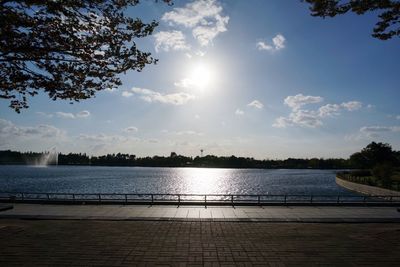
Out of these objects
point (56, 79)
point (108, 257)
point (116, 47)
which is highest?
point (116, 47)

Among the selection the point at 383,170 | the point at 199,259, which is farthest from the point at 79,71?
the point at 383,170

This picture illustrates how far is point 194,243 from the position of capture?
11719 millimetres

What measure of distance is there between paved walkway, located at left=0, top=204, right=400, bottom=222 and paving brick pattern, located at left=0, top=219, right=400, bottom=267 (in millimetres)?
1006

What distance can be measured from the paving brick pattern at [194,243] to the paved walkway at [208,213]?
101 centimetres

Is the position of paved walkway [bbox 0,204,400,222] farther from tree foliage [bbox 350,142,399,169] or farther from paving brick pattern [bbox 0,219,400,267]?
tree foliage [bbox 350,142,399,169]

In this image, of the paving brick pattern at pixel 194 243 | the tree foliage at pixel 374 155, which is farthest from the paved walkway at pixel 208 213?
the tree foliage at pixel 374 155

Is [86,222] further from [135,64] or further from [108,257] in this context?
[135,64]

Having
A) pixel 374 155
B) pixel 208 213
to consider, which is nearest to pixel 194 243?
pixel 208 213

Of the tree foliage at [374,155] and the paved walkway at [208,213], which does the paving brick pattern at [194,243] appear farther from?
the tree foliage at [374,155]

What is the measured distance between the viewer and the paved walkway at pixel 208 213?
55.2 ft

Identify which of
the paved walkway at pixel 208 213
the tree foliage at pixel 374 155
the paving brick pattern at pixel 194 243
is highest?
the tree foliage at pixel 374 155

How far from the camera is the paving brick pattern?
969cm

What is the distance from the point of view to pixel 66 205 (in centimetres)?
2197

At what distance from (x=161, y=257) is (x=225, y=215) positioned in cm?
852
